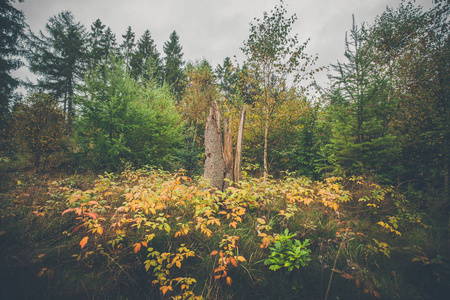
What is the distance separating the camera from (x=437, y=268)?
6.55 ft

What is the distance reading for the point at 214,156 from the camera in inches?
152

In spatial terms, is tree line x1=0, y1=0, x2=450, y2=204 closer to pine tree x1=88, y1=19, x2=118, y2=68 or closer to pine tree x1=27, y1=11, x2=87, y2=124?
pine tree x1=27, y1=11, x2=87, y2=124

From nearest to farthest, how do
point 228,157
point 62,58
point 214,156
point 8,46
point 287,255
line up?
point 287,255 < point 214,156 < point 228,157 < point 8,46 < point 62,58

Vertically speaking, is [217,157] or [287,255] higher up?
[217,157]

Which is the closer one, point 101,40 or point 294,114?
point 294,114

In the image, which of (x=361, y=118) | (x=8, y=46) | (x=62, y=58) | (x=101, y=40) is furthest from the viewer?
(x=101, y=40)

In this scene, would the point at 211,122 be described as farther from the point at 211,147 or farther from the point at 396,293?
the point at 396,293

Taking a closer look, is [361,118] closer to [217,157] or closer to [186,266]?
[217,157]

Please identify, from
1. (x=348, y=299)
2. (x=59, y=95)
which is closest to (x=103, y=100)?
(x=348, y=299)

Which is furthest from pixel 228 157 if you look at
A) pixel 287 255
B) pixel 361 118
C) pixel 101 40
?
pixel 101 40

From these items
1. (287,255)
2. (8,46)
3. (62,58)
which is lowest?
(287,255)

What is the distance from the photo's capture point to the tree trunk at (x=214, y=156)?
3.80 metres

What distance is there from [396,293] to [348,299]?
62 cm

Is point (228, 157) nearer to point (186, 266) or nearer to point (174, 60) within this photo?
point (186, 266)
